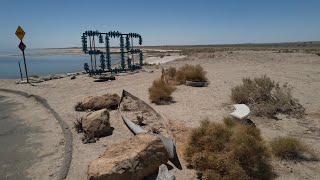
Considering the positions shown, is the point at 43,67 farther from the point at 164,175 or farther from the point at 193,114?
the point at 164,175

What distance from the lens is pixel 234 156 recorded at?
458 centimetres

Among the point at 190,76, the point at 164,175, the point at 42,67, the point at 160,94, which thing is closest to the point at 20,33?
the point at 190,76

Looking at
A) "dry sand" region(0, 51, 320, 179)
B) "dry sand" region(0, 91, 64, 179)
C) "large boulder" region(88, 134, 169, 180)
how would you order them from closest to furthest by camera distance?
"large boulder" region(88, 134, 169, 180)
"dry sand" region(0, 51, 320, 179)
"dry sand" region(0, 91, 64, 179)

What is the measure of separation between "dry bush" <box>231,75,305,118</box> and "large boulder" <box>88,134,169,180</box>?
14.3 ft

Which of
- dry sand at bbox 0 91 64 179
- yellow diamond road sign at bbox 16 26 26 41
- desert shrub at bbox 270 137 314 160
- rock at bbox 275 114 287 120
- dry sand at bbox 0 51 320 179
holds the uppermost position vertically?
yellow diamond road sign at bbox 16 26 26 41

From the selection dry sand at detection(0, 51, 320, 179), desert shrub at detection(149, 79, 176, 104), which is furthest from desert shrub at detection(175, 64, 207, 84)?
desert shrub at detection(149, 79, 176, 104)

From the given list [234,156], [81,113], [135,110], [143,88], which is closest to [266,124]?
[234,156]

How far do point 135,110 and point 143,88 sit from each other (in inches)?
189

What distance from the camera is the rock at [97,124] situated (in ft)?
22.1

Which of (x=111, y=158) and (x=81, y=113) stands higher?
(x=111, y=158)

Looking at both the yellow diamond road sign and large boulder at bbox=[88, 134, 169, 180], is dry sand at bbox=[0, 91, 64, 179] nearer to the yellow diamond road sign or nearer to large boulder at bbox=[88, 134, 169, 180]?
large boulder at bbox=[88, 134, 169, 180]

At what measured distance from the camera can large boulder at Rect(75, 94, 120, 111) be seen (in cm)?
928

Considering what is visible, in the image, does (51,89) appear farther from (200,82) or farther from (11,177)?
(11,177)

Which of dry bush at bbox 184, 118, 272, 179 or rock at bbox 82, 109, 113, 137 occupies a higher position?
dry bush at bbox 184, 118, 272, 179
